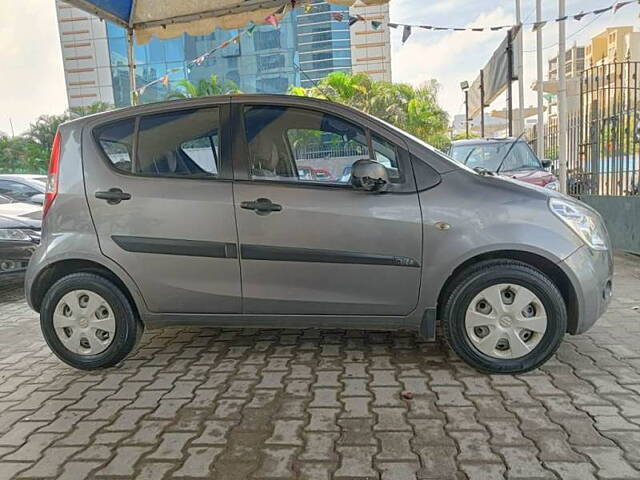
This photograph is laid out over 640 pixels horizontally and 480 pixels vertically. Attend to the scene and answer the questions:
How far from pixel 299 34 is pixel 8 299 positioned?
1188 inches

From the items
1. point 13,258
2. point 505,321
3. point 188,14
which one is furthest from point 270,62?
point 505,321

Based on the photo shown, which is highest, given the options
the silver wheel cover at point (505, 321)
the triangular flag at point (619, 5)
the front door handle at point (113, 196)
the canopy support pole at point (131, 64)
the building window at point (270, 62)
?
the building window at point (270, 62)

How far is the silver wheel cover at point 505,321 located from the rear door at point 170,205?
1.54 m

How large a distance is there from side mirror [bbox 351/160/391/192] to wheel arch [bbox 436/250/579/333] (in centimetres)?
70

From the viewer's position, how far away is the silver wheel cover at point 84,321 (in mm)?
3518

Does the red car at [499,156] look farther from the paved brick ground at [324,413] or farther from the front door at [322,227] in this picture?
the front door at [322,227]

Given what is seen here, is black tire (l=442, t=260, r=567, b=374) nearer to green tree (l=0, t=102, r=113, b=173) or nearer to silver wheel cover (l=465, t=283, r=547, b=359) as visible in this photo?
silver wheel cover (l=465, t=283, r=547, b=359)

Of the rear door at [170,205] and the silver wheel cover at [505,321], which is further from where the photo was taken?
the rear door at [170,205]

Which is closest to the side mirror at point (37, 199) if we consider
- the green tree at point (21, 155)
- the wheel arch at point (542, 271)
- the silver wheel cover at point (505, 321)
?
the wheel arch at point (542, 271)

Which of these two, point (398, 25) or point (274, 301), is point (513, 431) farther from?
point (398, 25)

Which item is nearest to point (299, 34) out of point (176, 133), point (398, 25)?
point (398, 25)

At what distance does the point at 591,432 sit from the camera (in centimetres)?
254

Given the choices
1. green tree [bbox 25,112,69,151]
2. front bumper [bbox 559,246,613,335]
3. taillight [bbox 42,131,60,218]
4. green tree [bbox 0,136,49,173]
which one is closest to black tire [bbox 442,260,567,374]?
front bumper [bbox 559,246,613,335]

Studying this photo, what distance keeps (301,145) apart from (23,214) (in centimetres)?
484
